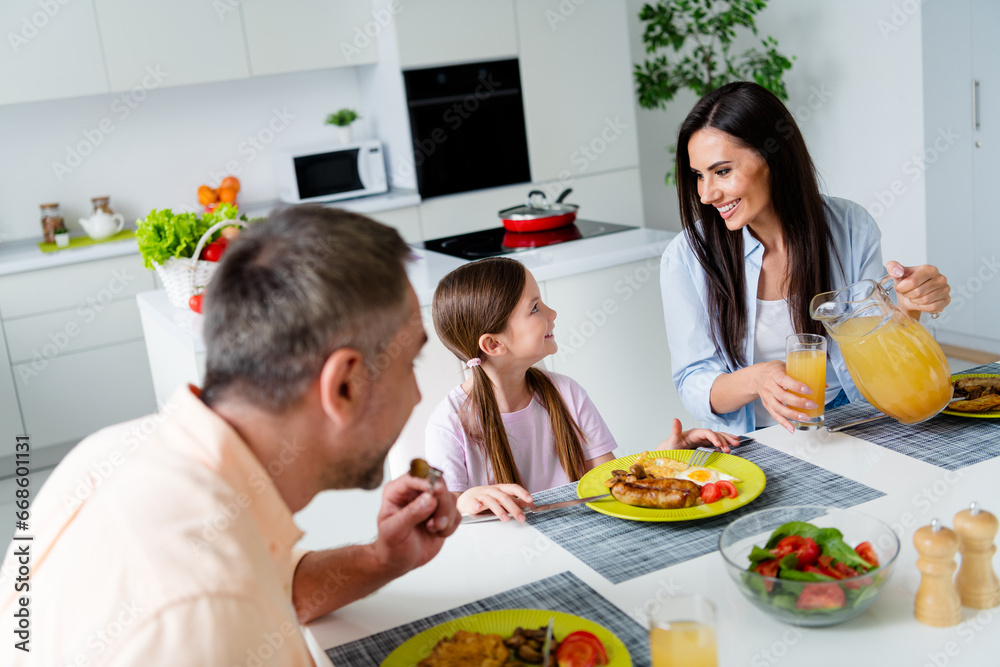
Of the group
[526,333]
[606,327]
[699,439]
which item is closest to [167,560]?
[699,439]

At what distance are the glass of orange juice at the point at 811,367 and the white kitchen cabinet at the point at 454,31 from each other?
9.72 feet

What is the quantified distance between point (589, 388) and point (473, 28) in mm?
2174

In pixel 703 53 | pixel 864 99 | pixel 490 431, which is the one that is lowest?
pixel 490 431

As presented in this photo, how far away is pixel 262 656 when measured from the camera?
2.34ft

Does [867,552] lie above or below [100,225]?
below

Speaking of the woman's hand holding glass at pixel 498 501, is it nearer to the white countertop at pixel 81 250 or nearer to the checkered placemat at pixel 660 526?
the checkered placemat at pixel 660 526

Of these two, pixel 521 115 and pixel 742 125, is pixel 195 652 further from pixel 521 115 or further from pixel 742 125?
pixel 521 115

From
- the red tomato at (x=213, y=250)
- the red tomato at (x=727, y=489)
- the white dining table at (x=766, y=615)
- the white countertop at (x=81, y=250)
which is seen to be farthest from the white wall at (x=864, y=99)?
the red tomato at (x=727, y=489)

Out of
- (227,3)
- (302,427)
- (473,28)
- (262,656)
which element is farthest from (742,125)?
(227,3)

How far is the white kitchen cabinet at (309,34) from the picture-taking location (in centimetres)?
390

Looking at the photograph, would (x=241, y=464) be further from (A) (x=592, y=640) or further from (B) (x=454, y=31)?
(B) (x=454, y=31)

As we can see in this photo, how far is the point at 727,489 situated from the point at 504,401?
616 mm

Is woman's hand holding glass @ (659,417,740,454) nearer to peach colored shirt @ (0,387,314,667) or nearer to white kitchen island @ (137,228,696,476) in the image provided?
peach colored shirt @ (0,387,314,667)

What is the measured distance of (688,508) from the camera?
45.8 inches
